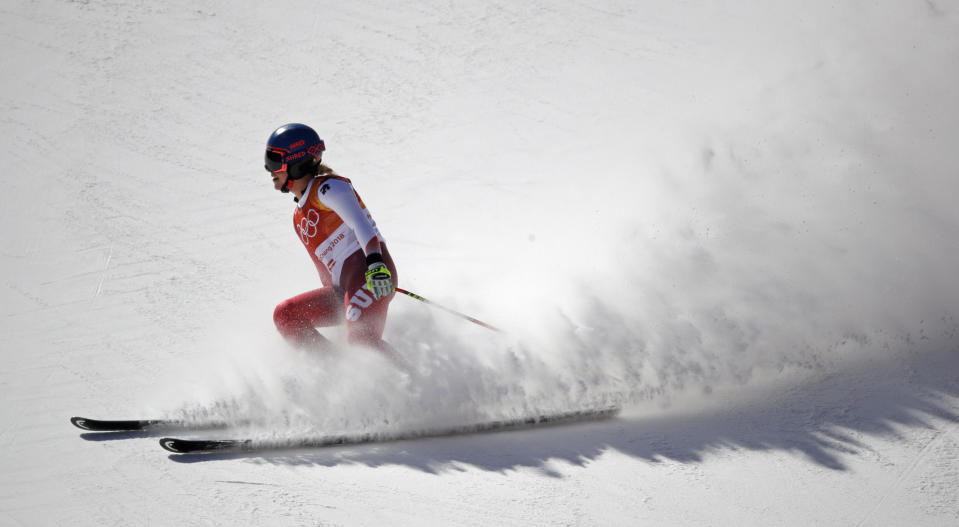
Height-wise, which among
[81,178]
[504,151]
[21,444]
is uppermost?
[81,178]

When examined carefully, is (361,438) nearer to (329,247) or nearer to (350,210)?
(329,247)

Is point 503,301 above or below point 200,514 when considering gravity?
above

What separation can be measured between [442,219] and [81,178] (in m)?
4.08

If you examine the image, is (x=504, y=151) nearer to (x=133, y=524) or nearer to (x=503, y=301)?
(x=503, y=301)

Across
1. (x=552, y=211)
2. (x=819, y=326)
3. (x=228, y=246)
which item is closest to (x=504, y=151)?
(x=552, y=211)

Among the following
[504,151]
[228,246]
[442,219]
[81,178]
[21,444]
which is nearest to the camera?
[21,444]

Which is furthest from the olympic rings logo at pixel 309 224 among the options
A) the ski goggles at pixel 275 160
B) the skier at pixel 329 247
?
the ski goggles at pixel 275 160

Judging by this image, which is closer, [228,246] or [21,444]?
[21,444]

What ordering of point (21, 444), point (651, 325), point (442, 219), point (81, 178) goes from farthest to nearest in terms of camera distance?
point (81, 178)
point (442, 219)
point (651, 325)
point (21, 444)

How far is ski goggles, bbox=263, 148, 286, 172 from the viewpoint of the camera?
4754 millimetres

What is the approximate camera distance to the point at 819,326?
203 inches

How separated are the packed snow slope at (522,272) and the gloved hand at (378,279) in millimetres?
448

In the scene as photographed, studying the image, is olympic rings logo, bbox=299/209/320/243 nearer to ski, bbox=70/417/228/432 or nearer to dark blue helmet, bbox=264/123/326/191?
dark blue helmet, bbox=264/123/326/191

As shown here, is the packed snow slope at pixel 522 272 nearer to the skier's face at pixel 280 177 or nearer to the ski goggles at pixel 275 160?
the skier's face at pixel 280 177
